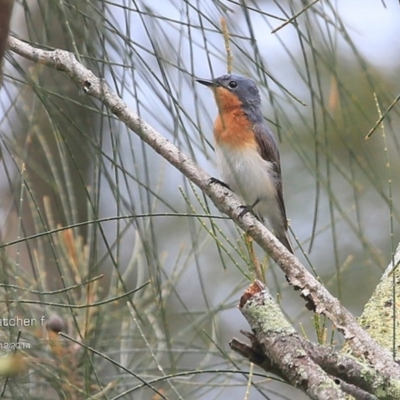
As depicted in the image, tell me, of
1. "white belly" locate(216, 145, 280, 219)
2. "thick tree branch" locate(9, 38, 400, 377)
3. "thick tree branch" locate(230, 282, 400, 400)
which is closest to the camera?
"thick tree branch" locate(230, 282, 400, 400)

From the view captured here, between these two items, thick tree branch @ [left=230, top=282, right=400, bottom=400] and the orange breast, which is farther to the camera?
the orange breast

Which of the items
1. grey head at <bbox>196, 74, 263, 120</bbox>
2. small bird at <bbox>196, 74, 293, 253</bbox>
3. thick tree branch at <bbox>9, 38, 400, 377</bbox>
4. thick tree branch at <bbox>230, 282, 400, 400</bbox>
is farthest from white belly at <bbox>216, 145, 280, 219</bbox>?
thick tree branch at <bbox>230, 282, 400, 400</bbox>

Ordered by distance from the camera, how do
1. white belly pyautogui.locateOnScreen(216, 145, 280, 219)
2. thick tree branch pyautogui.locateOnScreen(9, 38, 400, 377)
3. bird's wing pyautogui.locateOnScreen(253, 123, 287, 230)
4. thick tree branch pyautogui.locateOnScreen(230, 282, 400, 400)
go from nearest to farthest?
thick tree branch pyautogui.locateOnScreen(230, 282, 400, 400) → thick tree branch pyautogui.locateOnScreen(9, 38, 400, 377) → white belly pyautogui.locateOnScreen(216, 145, 280, 219) → bird's wing pyautogui.locateOnScreen(253, 123, 287, 230)

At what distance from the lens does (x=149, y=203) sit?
4.84ft

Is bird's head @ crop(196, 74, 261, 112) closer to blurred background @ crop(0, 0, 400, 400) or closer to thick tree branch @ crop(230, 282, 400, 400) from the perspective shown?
blurred background @ crop(0, 0, 400, 400)

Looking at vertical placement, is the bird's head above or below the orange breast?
above

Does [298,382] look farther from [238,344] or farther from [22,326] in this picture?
[22,326]

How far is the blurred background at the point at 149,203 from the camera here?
1.47 m

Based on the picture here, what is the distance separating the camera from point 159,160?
189 inches

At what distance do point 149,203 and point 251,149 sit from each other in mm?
1618

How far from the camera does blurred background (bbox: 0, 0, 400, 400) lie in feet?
4.84

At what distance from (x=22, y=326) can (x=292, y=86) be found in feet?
8.76

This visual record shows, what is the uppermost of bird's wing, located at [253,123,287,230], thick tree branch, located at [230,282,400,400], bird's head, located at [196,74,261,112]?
bird's head, located at [196,74,261,112]

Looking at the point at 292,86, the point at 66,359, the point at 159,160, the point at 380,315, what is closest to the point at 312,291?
the point at 380,315
